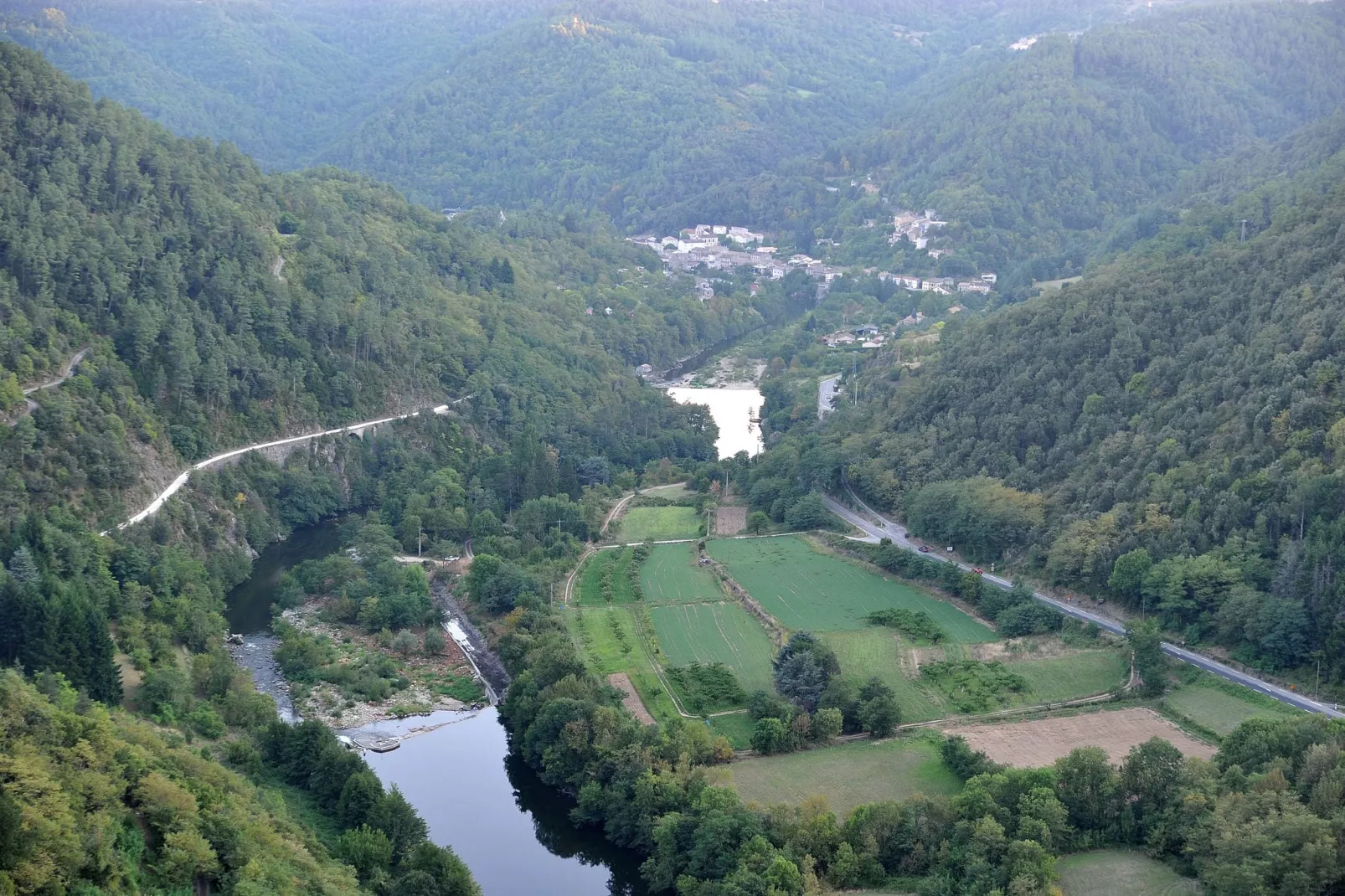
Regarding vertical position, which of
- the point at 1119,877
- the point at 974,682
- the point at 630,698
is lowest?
the point at 1119,877

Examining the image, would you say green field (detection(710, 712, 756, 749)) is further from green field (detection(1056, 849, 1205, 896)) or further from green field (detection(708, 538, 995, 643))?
green field (detection(1056, 849, 1205, 896))

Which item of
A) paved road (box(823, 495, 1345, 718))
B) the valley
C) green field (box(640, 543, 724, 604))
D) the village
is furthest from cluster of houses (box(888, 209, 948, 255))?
green field (box(640, 543, 724, 604))

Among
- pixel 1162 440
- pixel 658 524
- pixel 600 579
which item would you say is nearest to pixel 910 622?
pixel 600 579

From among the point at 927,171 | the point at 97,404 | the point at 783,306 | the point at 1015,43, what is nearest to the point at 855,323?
the point at 783,306

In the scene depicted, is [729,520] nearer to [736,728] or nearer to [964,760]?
[736,728]

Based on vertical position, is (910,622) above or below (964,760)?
above

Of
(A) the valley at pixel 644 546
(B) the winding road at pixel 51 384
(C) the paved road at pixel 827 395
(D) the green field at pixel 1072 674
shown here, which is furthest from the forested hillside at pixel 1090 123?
(B) the winding road at pixel 51 384
